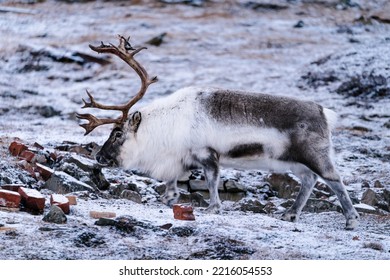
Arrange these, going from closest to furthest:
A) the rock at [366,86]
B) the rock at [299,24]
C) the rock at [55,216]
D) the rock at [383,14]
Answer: the rock at [55,216] < the rock at [366,86] < the rock at [383,14] < the rock at [299,24]

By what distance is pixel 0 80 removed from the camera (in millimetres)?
13859

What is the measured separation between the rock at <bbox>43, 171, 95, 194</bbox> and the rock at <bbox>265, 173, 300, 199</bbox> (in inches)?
78.7

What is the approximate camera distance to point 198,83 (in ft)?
46.5

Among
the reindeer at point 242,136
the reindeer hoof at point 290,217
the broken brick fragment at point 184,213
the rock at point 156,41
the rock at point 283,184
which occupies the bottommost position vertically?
the rock at point 156,41

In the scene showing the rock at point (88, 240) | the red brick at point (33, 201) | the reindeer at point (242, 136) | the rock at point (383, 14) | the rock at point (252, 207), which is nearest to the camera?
Result: the rock at point (88, 240)

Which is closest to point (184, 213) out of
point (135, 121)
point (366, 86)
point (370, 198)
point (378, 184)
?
point (135, 121)

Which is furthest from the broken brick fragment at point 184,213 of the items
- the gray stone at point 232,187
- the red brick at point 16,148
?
the red brick at point 16,148

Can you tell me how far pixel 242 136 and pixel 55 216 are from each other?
167cm

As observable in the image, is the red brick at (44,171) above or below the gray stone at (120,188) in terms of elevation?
above

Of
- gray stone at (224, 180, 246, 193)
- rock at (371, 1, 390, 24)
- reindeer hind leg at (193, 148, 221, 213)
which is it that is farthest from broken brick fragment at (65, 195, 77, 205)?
rock at (371, 1, 390, 24)

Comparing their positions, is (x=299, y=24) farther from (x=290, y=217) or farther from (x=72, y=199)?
(x=72, y=199)

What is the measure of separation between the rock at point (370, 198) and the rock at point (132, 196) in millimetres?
2128

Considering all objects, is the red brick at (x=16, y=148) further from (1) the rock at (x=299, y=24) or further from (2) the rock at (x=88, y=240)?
(1) the rock at (x=299, y=24)

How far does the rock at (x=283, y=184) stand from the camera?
284 inches
